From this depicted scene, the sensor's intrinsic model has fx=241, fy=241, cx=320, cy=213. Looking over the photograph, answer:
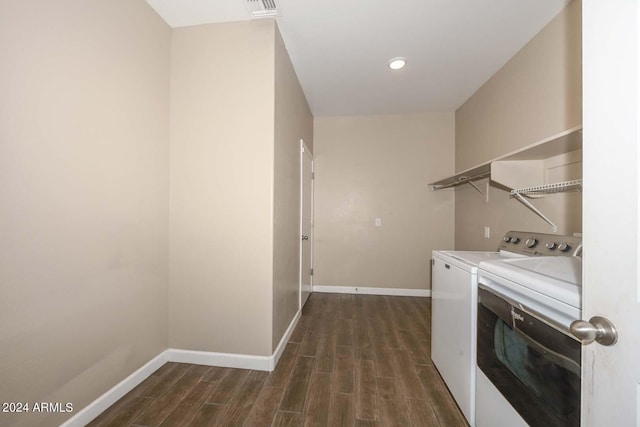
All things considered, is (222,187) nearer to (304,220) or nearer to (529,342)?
(304,220)

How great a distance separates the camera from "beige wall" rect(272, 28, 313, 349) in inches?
73.5

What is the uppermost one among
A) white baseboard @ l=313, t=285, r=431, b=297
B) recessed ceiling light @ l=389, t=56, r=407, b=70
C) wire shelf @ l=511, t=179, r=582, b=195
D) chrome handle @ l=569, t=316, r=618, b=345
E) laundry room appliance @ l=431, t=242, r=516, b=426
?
recessed ceiling light @ l=389, t=56, r=407, b=70

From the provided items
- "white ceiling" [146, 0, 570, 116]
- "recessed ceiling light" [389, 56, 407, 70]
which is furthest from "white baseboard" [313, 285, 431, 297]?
"recessed ceiling light" [389, 56, 407, 70]

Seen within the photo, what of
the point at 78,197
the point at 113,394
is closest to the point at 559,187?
the point at 78,197

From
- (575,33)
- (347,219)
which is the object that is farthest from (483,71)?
(347,219)

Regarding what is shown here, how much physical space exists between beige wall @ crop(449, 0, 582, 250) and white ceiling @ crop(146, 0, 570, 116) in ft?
0.53

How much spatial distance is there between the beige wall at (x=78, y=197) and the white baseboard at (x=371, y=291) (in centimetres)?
217

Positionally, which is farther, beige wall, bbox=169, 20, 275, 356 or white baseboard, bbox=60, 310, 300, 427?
beige wall, bbox=169, 20, 275, 356

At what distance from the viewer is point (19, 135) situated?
3.35 ft

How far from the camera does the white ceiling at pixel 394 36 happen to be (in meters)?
1.68

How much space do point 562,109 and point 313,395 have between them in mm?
2494

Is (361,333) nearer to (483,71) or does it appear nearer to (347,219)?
(347,219)

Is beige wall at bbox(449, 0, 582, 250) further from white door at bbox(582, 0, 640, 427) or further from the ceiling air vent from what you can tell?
the ceiling air vent

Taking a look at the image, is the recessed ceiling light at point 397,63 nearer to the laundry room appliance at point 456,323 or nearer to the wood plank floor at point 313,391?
the laundry room appliance at point 456,323
